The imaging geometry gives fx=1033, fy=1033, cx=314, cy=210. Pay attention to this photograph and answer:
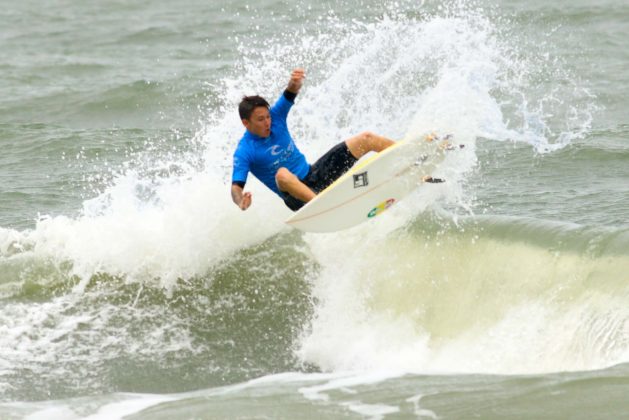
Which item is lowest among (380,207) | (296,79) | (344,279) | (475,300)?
(475,300)

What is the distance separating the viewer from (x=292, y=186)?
8945 millimetres

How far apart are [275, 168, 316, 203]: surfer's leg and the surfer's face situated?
376mm

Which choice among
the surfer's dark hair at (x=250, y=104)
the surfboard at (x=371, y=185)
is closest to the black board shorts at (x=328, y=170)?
the surfboard at (x=371, y=185)

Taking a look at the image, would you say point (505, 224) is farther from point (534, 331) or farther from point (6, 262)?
point (6, 262)

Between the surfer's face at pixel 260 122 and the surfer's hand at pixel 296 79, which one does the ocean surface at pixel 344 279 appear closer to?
the surfer's hand at pixel 296 79

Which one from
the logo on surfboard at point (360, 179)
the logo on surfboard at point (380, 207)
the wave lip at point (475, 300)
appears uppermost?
the logo on surfboard at point (360, 179)

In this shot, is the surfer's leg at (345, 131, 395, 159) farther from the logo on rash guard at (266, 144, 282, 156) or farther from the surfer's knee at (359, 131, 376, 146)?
the logo on rash guard at (266, 144, 282, 156)

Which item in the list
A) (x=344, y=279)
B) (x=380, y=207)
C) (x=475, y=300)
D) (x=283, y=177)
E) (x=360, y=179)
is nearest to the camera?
(x=283, y=177)

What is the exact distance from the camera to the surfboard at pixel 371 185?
9.02 meters

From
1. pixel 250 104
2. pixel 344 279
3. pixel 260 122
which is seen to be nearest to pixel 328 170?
pixel 260 122

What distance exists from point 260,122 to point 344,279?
6.40 ft

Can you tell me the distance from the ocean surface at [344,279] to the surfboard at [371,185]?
248 millimetres

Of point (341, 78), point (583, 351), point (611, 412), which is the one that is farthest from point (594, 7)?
point (611, 412)

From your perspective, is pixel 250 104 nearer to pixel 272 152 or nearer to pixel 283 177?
pixel 272 152
